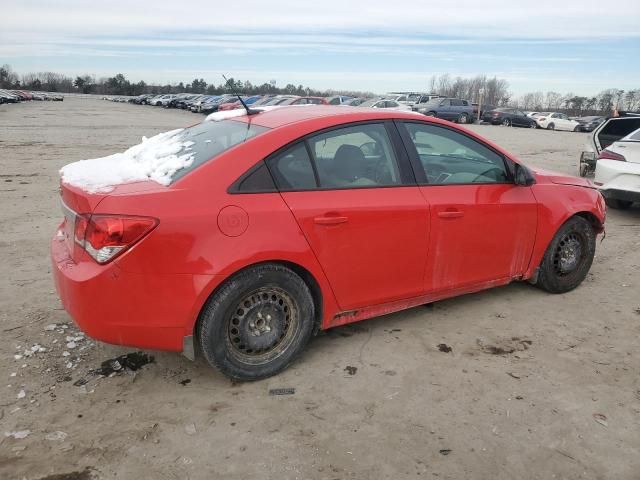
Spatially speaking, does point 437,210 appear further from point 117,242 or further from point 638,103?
point 638,103

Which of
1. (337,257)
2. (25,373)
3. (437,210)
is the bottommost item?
(25,373)

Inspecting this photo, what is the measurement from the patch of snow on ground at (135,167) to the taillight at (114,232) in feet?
0.74

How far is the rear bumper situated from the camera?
9.22 ft

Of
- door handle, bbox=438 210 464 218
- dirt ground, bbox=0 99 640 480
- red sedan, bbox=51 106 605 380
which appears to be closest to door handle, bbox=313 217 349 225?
red sedan, bbox=51 106 605 380

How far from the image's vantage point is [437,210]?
12.1 ft

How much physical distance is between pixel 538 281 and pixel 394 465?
2689mm

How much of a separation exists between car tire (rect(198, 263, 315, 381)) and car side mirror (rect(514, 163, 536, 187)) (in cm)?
195

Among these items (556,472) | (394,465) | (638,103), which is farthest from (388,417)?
(638,103)

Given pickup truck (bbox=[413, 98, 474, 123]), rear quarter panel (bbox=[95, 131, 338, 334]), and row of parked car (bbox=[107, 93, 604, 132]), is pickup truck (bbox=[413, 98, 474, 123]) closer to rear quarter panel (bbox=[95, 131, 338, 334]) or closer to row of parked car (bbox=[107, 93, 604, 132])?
row of parked car (bbox=[107, 93, 604, 132])

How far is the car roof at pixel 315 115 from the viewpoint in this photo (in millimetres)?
3488

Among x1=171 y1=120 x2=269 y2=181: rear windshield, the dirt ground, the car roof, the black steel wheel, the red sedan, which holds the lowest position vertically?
the dirt ground

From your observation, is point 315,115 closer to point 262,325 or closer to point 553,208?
point 262,325

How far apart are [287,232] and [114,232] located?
93cm

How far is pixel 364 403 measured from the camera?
120 inches
